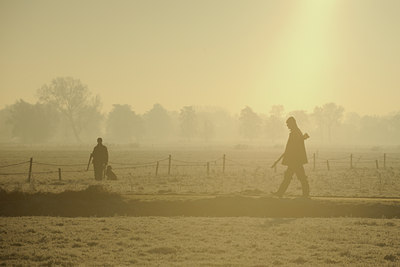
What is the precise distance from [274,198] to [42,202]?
761 centimetres

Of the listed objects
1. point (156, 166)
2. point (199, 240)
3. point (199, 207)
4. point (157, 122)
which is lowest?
point (199, 240)

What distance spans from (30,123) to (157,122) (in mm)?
67155

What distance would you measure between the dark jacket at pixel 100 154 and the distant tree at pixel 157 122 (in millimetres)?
141589

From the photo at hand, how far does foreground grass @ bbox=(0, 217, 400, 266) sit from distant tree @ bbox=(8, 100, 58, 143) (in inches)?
3814

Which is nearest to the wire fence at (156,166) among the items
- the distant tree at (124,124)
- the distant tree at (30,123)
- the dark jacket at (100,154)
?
the dark jacket at (100,154)

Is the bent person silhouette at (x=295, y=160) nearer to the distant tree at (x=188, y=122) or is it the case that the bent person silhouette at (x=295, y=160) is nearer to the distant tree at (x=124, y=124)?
the distant tree at (x=124, y=124)

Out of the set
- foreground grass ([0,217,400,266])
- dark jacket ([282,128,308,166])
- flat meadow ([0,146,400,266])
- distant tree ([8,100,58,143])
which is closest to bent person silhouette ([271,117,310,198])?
dark jacket ([282,128,308,166])

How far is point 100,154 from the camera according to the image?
2145 cm

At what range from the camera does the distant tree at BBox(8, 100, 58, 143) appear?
10294 cm

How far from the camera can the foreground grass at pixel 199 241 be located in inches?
334

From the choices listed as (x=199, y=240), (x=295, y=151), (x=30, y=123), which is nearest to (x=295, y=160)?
(x=295, y=151)

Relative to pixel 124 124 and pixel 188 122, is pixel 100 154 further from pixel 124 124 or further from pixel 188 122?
pixel 188 122

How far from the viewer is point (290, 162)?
14391 millimetres

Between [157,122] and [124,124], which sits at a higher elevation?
[157,122]
